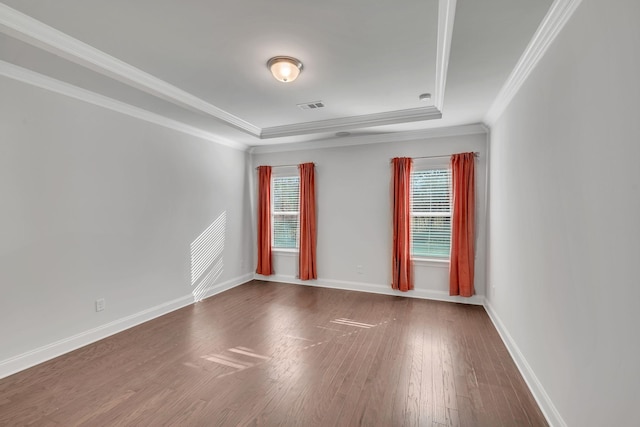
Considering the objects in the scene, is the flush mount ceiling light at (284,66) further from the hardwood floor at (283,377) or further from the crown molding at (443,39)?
the hardwood floor at (283,377)

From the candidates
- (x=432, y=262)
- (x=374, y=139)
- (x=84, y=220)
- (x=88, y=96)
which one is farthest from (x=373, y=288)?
(x=88, y=96)

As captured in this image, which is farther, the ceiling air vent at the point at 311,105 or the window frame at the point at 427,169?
the window frame at the point at 427,169

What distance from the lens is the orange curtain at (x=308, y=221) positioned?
200 inches

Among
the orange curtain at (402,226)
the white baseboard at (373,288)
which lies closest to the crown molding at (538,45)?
the orange curtain at (402,226)

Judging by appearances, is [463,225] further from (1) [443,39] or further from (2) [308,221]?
(1) [443,39]

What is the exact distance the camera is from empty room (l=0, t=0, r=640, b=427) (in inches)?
59.4

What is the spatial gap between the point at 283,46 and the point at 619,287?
2.57 m

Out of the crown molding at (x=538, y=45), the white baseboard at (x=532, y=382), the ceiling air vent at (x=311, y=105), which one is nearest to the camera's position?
the crown molding at (x=538, y=45)

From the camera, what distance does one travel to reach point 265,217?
17.8 ft

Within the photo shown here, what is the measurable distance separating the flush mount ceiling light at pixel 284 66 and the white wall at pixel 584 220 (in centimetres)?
191

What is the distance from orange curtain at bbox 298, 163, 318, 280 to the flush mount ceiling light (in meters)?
2.50

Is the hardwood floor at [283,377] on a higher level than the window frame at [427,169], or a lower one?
lower

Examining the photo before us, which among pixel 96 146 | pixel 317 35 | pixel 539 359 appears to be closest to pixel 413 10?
pixel 317 35

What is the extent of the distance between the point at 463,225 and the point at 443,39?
272 centimetres
